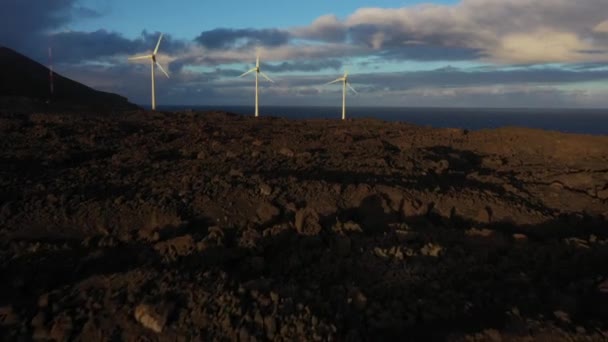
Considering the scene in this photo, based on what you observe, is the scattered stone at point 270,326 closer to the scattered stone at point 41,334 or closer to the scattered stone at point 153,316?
the scattered stone at point 153,316

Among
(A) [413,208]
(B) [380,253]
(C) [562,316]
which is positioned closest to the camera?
(C) [562,316]

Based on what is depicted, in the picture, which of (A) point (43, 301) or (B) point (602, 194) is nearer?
(A) point (43, 301)

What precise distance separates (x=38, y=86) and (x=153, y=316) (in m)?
42.1

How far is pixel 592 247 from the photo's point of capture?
11203 mm

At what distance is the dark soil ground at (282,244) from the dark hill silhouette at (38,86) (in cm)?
2503

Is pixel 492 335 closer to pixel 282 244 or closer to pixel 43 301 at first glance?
pixel 282 244

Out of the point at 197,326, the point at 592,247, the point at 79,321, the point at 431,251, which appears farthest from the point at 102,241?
the point at 592,247

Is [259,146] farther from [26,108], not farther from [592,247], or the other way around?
[26,108]

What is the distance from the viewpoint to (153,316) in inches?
272

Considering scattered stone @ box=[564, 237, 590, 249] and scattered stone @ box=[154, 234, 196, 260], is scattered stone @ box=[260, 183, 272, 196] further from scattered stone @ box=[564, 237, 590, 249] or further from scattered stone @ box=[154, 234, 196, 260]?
scattered stone @ box=[564, 237, 590, 249]

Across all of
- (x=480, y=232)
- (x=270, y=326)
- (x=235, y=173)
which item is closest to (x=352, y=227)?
(x=480, y=232)

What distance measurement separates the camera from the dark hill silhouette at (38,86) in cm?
4025

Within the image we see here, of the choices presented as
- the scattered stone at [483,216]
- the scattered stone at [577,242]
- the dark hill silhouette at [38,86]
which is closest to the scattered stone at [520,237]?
the scattered stone at [577,242]

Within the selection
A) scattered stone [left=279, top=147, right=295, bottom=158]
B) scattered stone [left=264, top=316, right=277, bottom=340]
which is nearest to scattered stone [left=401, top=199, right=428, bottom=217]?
scattered stone [left=279, top=147, right=295, bottom=158]
